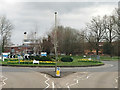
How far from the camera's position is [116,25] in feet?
206

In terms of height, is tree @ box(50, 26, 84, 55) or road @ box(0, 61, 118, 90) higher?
tree @ box(50, 26, 84, 55)

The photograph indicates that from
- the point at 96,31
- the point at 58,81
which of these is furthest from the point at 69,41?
the point at 58,81

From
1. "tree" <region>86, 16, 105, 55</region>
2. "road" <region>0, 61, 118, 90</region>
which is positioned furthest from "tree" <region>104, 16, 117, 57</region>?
"road" <region>0, 61, 118, 90</region>

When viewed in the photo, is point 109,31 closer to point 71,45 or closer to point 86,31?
point 86,31

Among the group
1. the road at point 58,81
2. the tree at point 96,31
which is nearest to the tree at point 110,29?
the tree at point 96,31

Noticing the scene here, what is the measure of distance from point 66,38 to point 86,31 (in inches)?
420

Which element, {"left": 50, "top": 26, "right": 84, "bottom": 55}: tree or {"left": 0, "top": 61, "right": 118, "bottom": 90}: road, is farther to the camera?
{"left": 50, "top": 26, "right": 84, "bottom": 55}: tree

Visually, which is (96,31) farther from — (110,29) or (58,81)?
(58,81)

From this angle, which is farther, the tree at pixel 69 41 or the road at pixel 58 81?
the tree at pixel 69 41

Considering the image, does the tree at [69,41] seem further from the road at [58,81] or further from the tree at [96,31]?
the road at [58,81]

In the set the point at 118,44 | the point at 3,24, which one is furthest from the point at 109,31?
the point at 3,24

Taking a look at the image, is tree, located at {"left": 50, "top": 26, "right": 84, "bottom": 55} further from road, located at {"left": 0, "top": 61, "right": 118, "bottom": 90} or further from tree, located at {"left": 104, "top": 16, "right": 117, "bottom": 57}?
road, located at {"left": 0, "top": 61, "right": 118, "bottom": 90}

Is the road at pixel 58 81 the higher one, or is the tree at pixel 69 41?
the tree at pixel 69 41

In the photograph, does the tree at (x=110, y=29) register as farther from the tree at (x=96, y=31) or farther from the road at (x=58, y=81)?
the road at (x=58, y=81)
